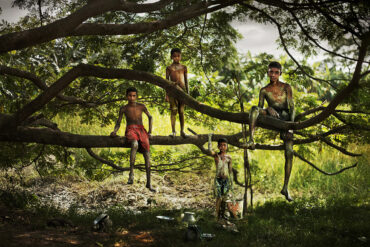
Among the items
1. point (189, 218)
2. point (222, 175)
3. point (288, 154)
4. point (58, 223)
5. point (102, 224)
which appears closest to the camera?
point (288, 154)

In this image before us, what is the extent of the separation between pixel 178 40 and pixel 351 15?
12.7ft

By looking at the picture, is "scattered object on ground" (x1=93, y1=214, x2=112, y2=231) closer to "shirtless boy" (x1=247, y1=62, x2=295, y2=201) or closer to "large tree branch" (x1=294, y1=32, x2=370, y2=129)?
"shirtless boy" (x1=247, y1=62, x2=295, y2=201)

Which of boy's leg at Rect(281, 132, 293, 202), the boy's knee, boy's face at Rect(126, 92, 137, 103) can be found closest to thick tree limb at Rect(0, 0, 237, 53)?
boy's face at Rect(126, 92, 137, 103)

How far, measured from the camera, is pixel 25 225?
20.7 ft

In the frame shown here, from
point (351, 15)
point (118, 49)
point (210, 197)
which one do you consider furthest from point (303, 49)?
point (210, 197)

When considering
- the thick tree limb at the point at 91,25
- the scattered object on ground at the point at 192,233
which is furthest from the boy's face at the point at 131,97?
the scattered object on ground at the point at 192,233

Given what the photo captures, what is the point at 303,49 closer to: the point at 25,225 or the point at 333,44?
the point at 333,44

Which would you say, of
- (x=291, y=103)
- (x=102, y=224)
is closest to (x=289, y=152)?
(x=291, y=103)

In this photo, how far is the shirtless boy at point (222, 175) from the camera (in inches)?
182

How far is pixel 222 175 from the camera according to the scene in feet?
15.3

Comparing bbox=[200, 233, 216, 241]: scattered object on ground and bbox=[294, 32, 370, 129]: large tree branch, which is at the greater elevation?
bbox=[294, 32, 370, 129]: large tree branch

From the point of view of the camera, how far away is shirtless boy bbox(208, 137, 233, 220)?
463 cm

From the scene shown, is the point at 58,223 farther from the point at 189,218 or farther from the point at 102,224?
the point at 189,218

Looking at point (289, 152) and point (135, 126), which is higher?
point (135, 126)
